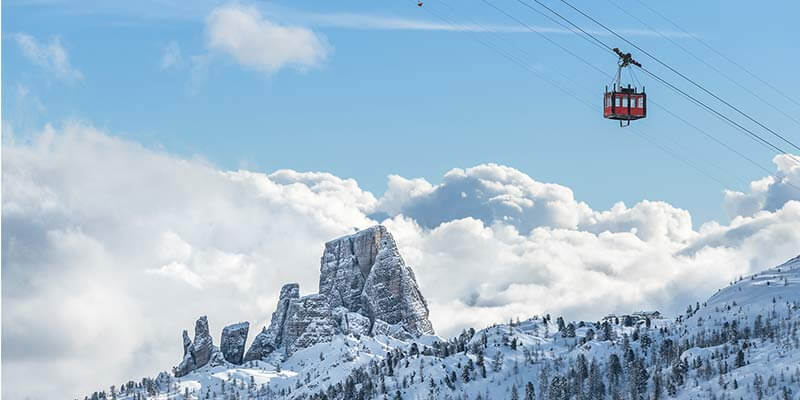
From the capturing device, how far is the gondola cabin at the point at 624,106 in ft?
628

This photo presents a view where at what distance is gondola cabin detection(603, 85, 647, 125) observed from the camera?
628 feet

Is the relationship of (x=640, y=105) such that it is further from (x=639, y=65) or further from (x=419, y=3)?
(x=419, y=3)

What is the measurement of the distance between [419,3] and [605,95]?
184 ft

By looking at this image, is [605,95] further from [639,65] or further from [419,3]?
[419,3]

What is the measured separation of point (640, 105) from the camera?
192875mm

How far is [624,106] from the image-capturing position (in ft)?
630

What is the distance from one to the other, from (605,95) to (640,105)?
16.6 ft

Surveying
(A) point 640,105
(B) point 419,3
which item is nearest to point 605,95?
(A) point 640,105

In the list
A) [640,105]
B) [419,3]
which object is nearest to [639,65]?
[640,105]

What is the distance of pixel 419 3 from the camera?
14475cm

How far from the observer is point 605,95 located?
19362 centimetres

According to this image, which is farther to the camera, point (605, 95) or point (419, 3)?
point (605, 95)

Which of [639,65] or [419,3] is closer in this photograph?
[419,3]

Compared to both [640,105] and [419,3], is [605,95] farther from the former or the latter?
[419,3]
